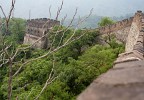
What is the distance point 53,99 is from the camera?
18766 millimetres

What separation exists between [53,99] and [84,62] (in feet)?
10.8

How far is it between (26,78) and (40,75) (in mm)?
1519

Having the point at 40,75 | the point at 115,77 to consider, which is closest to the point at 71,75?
the point at 40,75

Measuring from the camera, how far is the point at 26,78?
2608 cm

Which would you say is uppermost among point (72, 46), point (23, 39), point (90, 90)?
point (90, 90)

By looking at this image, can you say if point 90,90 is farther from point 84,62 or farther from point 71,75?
point 84,62

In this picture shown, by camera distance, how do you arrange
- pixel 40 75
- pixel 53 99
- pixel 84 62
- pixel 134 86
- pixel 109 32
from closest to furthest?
pixel 134 86, pixel 53 99, pixel 84 62, pixel 40 75, pixel 109 32

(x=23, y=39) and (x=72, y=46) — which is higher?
(x=72, y=46)

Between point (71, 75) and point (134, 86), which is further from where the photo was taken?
point (71, 75)

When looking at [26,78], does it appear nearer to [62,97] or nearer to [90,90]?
[62,97]

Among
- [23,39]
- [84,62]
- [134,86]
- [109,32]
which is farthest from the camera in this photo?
[23,39]

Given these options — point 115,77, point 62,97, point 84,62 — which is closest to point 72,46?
point 84,62

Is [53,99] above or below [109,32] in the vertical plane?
below

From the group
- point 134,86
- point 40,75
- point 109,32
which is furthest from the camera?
point 109,32
